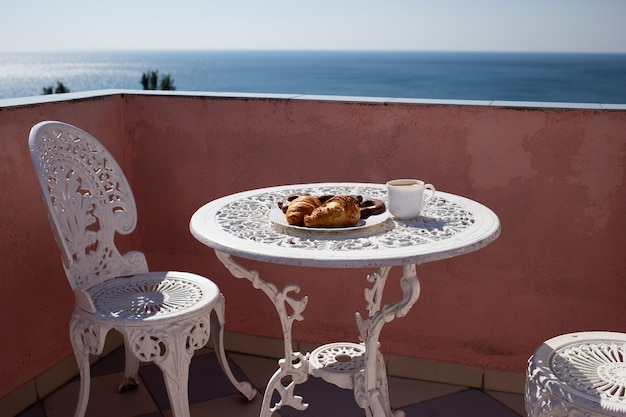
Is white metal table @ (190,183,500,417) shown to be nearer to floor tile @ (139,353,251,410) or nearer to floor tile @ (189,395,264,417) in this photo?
floor tile @ (189,395,264,417)

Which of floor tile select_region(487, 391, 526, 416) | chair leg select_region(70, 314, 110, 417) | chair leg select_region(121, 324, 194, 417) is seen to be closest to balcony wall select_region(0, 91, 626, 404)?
floor tile select_region(487, 391, 526, 416)

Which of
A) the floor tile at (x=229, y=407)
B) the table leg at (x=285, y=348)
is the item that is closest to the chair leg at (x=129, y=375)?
the floor tile at (x=229, y=407)

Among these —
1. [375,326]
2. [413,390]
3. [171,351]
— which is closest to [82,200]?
[171,351]

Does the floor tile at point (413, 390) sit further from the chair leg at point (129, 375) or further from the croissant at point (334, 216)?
the croissant at point (334, 216)

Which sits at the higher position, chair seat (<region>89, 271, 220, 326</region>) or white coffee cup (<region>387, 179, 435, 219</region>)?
white coffee cup (<region>387, 179, 435, 219</region>)

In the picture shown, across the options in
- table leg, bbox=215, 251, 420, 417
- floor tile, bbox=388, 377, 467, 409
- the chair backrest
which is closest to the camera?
table leg, bbox=215, 251, 420, 417

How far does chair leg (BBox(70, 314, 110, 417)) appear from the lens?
201 cm

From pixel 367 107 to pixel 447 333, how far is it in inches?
38.0

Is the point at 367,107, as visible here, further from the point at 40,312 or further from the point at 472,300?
the point at 40,312

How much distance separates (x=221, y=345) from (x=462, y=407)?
94cm

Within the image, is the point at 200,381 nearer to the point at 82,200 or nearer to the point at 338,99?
the point at 82,200

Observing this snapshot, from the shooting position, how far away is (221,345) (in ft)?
7.84

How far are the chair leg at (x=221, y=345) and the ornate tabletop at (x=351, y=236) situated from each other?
1.62 feet

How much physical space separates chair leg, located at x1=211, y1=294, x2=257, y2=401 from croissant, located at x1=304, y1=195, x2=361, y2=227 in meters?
0.74
